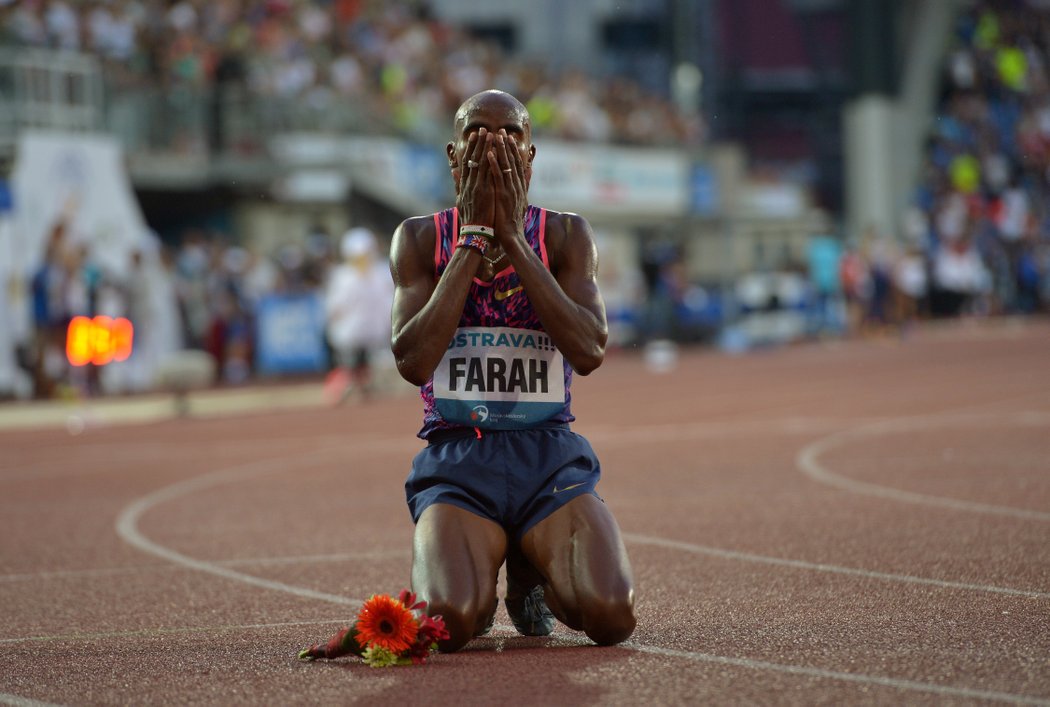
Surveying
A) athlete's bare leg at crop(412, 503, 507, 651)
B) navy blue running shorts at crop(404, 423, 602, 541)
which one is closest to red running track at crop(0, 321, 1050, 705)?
athlete's bare leg at crop(412, 503, 507, 651)

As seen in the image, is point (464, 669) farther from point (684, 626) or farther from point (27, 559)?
point (27, 559)

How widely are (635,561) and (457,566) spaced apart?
225 centimetres

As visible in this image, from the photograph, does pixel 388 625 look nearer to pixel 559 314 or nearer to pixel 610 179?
pixel 559 314

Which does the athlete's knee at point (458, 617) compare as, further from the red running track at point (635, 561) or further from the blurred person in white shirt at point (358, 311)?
the blurred person in white shirt at point (358, 311)

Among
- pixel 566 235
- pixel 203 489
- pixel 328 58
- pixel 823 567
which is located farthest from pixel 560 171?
pixel 566 235

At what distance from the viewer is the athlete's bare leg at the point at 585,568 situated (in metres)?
4.93

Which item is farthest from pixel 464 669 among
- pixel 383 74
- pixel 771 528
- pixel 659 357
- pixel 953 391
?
pixel 383 74

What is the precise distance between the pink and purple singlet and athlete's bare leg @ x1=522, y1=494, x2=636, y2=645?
1.22 ft

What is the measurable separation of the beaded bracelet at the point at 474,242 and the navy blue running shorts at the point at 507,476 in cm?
68

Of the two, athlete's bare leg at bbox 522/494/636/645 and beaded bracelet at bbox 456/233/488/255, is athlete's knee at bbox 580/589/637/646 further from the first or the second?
beaded bracelet at bbox 456/233/488/255

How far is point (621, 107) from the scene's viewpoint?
34.0 metres

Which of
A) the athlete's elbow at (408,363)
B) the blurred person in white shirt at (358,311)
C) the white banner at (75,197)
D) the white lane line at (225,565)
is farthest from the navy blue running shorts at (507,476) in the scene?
the white banner at (75,197)

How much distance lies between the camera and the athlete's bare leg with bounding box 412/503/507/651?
4.88m

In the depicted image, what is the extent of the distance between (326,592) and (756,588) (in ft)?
5.77
